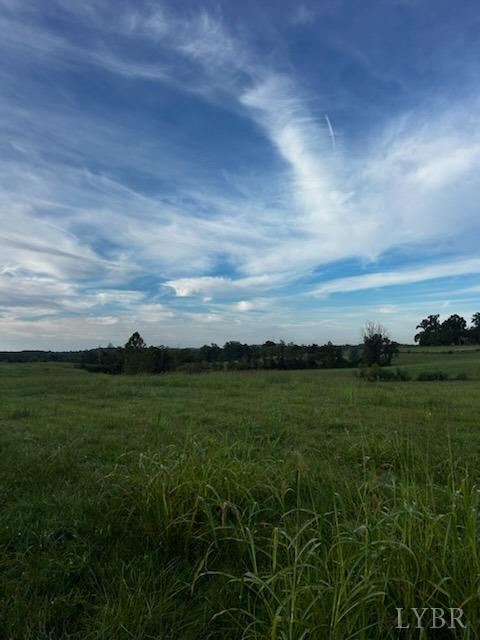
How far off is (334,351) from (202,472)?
46.8 m

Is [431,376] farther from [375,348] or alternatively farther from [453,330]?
[453,330]

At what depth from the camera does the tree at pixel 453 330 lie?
7062cm

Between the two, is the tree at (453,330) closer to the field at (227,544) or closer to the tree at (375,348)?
the tree at (375,348)

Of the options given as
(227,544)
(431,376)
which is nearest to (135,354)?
(431,376)

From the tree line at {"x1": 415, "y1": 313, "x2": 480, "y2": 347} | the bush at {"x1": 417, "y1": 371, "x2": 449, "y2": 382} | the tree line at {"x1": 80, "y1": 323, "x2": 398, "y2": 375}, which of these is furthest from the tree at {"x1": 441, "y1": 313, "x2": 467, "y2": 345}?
the bush at {"x1": 417, "y1": 371, "x2": 449, "y2": 382}

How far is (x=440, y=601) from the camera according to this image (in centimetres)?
214

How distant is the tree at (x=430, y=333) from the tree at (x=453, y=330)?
79cm

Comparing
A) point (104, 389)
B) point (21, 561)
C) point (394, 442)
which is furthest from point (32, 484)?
point (104, 389)

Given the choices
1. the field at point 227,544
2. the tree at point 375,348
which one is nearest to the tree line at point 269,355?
the tree at point 375,348

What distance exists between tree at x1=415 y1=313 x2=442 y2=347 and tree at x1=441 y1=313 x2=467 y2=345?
2.59 feet

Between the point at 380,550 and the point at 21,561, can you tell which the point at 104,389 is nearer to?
the point at 21,561

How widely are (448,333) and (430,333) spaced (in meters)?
2.79

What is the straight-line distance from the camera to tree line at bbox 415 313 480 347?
232 feet

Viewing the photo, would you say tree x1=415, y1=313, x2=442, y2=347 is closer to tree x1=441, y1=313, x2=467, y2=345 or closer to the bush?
tree x1=441, y1=313, x2=467, y2=345
